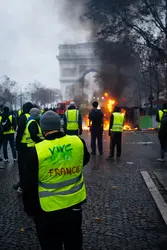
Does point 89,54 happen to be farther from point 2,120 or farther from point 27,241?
point 27,241

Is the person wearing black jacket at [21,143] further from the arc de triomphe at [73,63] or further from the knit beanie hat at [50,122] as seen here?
the arc de triomphe at [73,63]

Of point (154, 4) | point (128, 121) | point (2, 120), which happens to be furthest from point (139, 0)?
point (2, 120)

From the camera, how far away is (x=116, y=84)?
4666cm

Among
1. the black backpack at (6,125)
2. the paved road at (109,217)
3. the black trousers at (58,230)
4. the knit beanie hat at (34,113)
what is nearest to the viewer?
the black trousers at (58,230)

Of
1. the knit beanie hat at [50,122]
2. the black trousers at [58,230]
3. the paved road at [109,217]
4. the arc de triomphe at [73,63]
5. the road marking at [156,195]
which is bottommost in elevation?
the paved road at [109,217]

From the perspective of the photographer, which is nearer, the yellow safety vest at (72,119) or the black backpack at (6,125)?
the black backpack at (6,125)

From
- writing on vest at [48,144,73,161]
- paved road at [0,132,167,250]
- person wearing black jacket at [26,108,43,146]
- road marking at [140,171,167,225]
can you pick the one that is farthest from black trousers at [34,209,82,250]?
person wearing black jacket at [26,108,43,146]

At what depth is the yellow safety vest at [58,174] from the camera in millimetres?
2959

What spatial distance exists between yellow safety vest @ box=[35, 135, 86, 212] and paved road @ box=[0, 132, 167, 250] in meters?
1.41

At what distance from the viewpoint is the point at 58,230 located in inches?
114

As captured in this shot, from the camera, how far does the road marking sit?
18.0 ft

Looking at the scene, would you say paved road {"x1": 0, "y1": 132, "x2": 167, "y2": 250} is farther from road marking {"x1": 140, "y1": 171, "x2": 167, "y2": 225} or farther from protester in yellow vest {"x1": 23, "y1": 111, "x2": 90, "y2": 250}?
protester in yellow vest {"x1": 23, "y1": 111, "x2": 90, "y2": 250}

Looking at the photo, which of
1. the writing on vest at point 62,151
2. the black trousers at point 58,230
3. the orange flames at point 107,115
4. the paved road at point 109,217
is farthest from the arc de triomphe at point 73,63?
the black trousers at point 58,230

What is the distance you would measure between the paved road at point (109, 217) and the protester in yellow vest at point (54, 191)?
136cm
